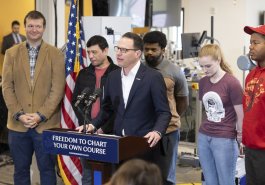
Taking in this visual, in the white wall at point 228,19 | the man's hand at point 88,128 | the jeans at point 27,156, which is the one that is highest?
the white wall at point 228,19

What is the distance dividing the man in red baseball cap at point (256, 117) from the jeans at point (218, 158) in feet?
1.39

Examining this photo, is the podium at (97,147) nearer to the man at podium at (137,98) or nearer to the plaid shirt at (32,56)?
the man at podium at (137,98)

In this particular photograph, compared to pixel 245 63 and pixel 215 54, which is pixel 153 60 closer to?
pixel 215 54

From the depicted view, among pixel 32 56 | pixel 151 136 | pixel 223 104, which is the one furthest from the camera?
pixel 32 56

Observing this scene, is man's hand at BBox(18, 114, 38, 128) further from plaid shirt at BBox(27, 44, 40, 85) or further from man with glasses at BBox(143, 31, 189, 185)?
man with glasses at BBox(143, 31, 189, 185)

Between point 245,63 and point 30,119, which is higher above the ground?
point 245,63

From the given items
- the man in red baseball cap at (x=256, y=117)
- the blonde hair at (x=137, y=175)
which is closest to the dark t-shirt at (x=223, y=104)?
the man in red baseball cap at (x=256, y=117)

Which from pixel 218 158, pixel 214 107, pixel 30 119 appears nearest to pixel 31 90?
pixel 30 119

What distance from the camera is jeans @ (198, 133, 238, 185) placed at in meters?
3.49

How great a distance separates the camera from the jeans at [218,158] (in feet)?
11.5

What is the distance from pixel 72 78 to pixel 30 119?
0.63m

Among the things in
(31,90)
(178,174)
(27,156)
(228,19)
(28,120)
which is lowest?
(178,174)

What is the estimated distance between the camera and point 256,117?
9.70 feet

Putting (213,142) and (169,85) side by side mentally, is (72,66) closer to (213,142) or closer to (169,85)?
(169,85)
